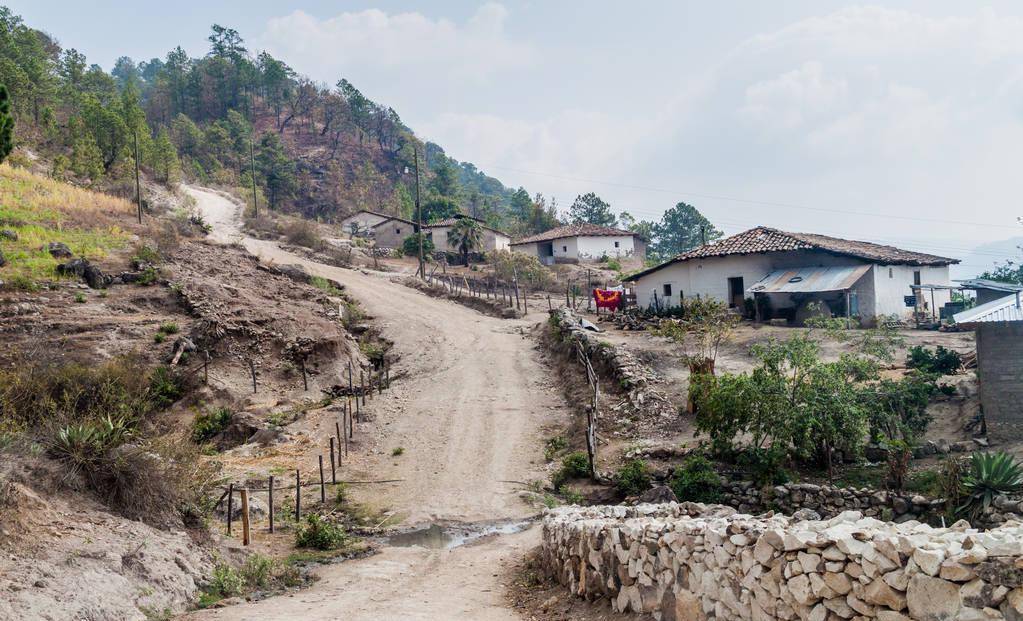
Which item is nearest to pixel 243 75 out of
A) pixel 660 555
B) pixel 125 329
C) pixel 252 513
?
pixel 125 329

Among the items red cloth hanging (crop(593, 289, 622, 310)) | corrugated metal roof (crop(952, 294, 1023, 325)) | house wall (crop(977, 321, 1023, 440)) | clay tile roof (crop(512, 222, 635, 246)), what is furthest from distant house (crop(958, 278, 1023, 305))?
clay tile roof (crop(512, 222, 635, 246))

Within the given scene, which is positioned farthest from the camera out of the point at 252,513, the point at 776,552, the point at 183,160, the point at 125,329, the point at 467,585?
the point at 183,160

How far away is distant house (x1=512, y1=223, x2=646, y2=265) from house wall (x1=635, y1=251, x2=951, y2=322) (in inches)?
752

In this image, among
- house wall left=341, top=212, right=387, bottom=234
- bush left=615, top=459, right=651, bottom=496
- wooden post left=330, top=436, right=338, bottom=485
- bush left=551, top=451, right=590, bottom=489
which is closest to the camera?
bush left=615, top=459, right=651, bottom=496

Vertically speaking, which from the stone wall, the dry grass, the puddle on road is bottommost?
the puddle on road

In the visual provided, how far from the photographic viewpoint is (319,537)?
14.2 metres

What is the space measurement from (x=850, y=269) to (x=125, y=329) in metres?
30.1

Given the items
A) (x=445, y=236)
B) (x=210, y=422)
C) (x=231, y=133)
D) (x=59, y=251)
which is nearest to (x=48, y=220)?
(x=59, y=251)

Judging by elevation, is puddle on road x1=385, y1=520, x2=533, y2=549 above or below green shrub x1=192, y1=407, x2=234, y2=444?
below

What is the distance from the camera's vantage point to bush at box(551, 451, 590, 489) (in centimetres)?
1861

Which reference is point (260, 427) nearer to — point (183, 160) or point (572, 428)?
point (572, 428)

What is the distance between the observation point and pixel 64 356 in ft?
83.4

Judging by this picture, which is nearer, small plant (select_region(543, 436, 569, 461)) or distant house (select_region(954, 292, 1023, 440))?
distant house (select_region(954, 292, 1023, 440))

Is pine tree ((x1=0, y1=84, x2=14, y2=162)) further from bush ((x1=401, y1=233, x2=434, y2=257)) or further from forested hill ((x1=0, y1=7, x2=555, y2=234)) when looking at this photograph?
bush ((x1=401, y1=233, x2=434, y2=257))
